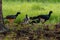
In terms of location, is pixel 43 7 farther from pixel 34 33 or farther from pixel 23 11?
pixel 34 33

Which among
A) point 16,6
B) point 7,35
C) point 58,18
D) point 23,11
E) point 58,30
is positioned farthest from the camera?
point 16,6

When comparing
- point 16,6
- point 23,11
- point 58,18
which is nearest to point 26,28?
point 58,18

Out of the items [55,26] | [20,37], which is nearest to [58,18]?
[55,26]

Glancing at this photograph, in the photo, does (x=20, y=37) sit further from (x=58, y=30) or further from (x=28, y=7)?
(x=28, y=7)

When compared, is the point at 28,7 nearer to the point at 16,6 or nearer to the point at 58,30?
the point at 16,6

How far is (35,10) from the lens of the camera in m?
10.6

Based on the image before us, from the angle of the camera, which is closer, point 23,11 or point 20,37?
point 20,37

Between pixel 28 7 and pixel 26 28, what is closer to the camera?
pixel 26 28

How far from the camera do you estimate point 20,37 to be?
5203 millimetres

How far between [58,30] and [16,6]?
527 centimetres

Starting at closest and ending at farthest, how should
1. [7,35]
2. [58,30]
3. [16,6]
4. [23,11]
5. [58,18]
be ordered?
1. [7,35]
2. [58,30]
3. [58,18]
4. [23,11]
5. [16,6]

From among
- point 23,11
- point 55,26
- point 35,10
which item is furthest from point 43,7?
point 55,26

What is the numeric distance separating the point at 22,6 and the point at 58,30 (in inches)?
209

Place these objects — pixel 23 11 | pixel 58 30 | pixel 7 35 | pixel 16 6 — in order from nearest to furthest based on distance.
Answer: pixel 7 35 → pixel 58 30 → pixel 23 11 → pixel 16 6
